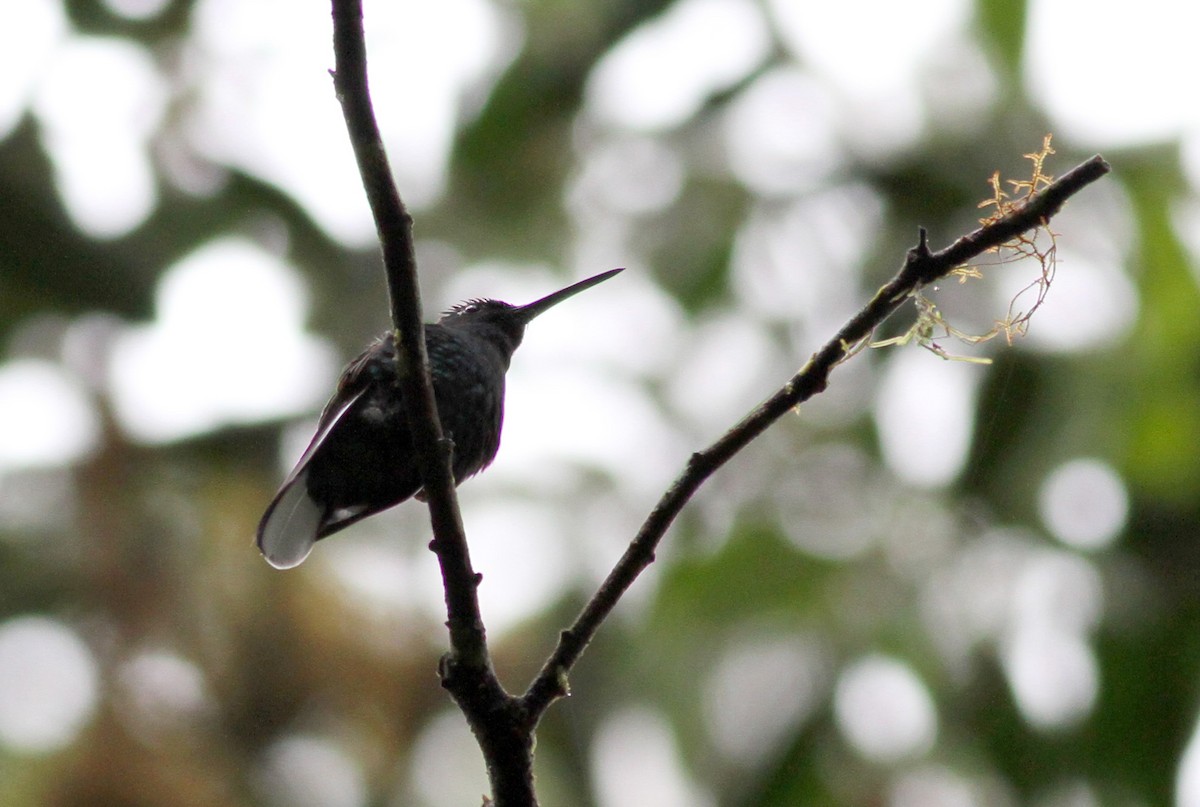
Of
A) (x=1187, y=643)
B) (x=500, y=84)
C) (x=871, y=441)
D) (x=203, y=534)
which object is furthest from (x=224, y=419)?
(x=1187, y=643)

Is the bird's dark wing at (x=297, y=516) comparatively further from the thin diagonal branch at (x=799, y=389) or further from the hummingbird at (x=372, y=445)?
the thin diagonal branch at (x=799, y=389)

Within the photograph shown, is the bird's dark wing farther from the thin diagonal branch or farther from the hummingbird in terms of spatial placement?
the thin diagonal branch

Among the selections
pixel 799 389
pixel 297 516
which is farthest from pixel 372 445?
pixel 799 389

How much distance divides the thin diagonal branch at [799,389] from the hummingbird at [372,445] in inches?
46.9

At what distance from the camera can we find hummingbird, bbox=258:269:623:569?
10.6ft

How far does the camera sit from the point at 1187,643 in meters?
6.00

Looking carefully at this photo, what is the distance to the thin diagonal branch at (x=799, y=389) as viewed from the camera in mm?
1816

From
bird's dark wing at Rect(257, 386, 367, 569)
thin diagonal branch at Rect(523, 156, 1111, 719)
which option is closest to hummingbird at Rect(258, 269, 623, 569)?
bird's dark wing at Rect(257, 386, 367, 569)

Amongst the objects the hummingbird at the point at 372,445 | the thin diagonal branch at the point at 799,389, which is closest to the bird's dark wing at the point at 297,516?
the hummingbird at the point at 372,445

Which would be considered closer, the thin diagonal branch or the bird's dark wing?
the thin diagonal branch

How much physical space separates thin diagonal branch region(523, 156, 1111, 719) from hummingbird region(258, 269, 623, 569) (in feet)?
3.91

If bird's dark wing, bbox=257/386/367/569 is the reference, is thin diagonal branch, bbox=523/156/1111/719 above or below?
below

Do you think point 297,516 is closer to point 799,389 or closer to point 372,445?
point 372,445

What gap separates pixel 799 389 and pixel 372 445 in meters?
1.60
